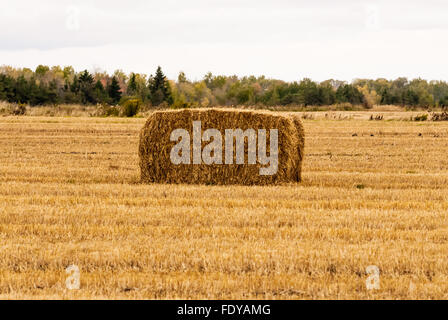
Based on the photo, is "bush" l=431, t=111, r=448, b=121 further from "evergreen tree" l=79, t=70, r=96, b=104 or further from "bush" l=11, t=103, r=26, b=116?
"evergreen tree" l=79, t=70, r=96, b=104

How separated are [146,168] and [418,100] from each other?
72539 mm

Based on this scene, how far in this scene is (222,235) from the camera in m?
8.95

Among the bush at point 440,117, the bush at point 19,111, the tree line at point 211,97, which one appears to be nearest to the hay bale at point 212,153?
the bush at point 440,117

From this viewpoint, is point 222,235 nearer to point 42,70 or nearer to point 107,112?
point 107,112

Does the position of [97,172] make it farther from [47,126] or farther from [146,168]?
[47,126]


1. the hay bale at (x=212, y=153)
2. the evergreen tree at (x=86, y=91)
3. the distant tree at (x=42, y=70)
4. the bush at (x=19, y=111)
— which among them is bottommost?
the hay bale at (x=212, y=153)

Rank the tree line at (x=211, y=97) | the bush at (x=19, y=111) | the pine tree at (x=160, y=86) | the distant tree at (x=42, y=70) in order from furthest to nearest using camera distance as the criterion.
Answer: the distant tree at (x=42, y=70), the pine tree at (x=160, y=86), the tree line at (x=211, y=97), the bush at (x=19, y=111)

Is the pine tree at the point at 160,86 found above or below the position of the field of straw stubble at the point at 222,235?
above

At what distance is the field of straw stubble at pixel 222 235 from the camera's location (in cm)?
666

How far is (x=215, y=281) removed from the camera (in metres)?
6.70

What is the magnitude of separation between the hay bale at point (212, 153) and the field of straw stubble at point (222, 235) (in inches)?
26.2

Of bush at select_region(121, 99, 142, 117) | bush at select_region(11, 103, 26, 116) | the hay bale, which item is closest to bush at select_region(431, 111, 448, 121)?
bush at select_region(121, 99, 142, 117)

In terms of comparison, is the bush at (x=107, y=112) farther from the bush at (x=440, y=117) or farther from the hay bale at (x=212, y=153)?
the hay bale at (x=212, y=153)
